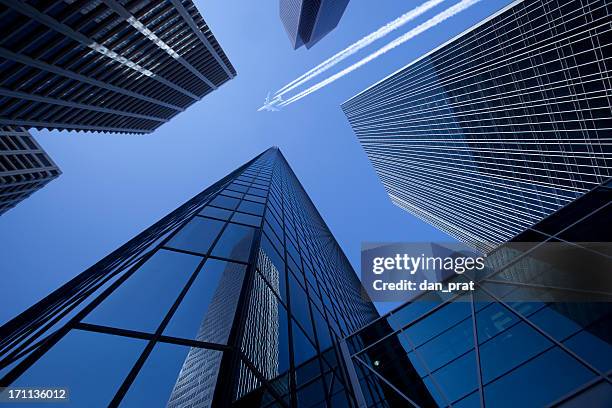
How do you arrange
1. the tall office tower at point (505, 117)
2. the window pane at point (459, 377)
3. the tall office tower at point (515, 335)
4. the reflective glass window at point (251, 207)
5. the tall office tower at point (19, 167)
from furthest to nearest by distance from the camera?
the tall office tower at point (19, 167), the tall office tower at point (505, 117), the reflective glass window at point (251, 207), the window pane at point (459, 377), the tall office tower at point (515, 335)

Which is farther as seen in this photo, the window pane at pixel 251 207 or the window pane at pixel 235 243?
the window pane at pixel 251 207

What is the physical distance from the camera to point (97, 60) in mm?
62562

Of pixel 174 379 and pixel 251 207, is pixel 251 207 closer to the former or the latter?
pixel 251 207

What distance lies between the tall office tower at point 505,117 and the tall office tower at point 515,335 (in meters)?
61.4

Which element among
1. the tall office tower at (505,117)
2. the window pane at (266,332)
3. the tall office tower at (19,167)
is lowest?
the tall office tower at (505,117)

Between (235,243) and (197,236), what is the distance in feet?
4.28

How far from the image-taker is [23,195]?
4058 inches

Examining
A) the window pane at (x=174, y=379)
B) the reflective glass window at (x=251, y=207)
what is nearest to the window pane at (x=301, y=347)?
the window pane at (x=174, y=379)

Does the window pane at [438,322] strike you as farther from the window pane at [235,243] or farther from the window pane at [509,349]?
the window pane at [235,243]

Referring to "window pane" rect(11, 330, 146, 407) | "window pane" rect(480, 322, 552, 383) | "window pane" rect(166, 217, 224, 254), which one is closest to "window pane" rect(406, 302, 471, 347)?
"window pane" rect(480, 322, 552, 383)

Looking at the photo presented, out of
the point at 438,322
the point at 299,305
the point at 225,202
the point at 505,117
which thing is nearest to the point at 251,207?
the point at 225,202

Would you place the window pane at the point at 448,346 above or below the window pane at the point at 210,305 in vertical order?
below

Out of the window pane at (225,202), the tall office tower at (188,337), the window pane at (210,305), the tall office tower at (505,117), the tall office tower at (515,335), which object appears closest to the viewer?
Result: the tall office tower at (188,337)

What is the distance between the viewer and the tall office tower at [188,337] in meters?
5.72
